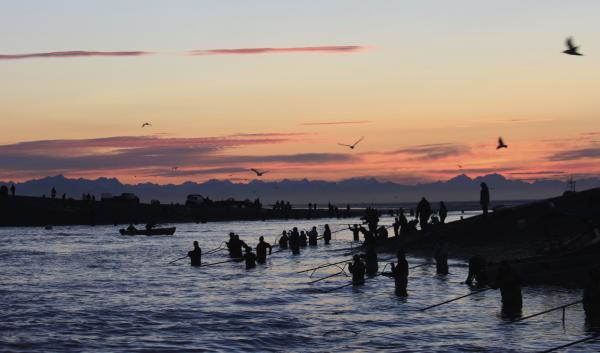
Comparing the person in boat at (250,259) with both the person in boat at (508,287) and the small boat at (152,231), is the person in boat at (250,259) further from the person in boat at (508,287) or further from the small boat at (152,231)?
the small boat at (152,231)

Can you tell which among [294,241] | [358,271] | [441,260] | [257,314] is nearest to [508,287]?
[257,314]

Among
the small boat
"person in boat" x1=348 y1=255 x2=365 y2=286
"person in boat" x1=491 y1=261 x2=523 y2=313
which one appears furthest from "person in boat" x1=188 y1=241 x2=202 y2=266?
the small boat

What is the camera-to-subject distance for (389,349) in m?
22.1

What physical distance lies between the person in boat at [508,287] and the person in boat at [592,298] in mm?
2549

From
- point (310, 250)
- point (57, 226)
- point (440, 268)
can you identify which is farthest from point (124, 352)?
point (57, 226)

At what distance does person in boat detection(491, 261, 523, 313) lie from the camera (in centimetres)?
2559

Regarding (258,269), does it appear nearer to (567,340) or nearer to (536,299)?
(536,299)

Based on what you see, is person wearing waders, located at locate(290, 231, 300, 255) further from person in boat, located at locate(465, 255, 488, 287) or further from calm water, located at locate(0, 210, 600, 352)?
person in boat, located at locate(465, 255, 488, 287)

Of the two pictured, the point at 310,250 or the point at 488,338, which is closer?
the point at 488,338

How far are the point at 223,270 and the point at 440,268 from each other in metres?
14.4

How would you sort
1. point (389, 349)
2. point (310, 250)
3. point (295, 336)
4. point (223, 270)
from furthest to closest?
point (310, 250) < point (223, 270) < point (295, 336) < point (389, 349)

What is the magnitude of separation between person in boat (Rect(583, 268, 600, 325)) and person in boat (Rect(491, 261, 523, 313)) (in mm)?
2549

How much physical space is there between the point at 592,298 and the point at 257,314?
11.2 meters

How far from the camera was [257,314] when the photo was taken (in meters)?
29.0
